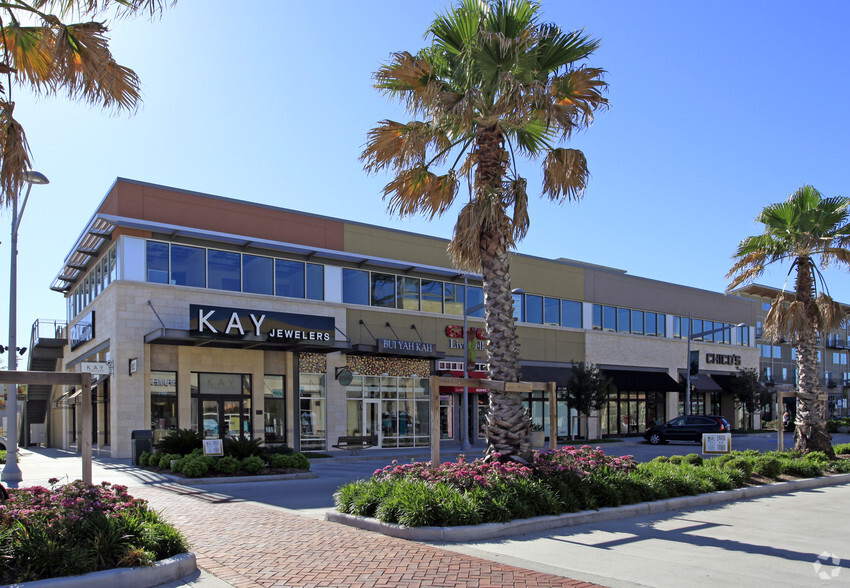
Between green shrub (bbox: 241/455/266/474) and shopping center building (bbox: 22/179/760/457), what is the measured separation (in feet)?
25.3

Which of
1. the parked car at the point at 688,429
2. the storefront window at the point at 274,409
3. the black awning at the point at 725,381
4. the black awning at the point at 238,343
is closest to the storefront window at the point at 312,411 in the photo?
the storefront window at the point at 274,409

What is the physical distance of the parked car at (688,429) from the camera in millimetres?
34062

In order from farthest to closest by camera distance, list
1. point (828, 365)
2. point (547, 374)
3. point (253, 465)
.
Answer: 1. point (828, 365)
2. point (547, 374)
3. point (253, 465)

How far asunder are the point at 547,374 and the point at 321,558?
100 ft

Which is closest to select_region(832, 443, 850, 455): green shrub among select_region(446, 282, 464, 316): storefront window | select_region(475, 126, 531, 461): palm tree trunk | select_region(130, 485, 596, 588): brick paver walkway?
select_region(475, 126, 531, 461): palm tree trunk

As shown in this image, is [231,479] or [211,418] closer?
[231,479]

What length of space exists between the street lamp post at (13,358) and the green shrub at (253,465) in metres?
5.07

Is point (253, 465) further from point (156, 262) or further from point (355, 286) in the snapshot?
point (355, 286)

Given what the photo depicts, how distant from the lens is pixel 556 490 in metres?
11.1

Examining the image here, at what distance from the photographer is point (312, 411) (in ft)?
97.8

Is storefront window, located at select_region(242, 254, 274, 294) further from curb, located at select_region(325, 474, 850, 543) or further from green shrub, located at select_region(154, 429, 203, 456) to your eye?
curb, located at select_region(325, 474, 850, 543)

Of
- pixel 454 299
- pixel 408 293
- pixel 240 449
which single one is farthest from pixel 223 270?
pixel 454 299

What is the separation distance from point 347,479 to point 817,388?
13.1 m

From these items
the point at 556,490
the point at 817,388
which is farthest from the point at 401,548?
the point at 817,388
